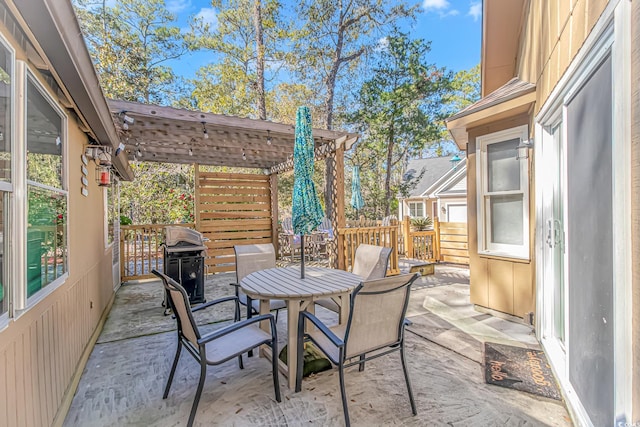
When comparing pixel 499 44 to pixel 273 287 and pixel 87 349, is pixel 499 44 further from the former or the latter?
pixel 87 349

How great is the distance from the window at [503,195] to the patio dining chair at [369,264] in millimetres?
1759

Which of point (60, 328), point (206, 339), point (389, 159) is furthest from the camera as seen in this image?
point (389, 159)

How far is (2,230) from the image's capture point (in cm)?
143

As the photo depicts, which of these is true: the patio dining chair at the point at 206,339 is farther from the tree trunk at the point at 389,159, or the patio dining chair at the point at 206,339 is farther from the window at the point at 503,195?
the tree trunk at the point at 389,159

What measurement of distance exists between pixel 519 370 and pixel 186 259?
14.8 ft

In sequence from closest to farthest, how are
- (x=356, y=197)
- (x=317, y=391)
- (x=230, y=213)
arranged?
(x=317, y=391) < (x=230, y=213) < (x=356, y=197)

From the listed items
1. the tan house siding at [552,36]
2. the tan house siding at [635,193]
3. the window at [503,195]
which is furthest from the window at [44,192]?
the window at [503,195]

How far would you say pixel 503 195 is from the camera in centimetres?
395

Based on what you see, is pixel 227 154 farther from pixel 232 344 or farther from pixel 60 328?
pixel 232 344

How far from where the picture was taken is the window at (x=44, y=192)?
5.80 feet

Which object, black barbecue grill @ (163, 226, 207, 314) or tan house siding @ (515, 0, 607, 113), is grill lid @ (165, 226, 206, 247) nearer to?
black barbecue grill @ (163, 226, 207, 314)

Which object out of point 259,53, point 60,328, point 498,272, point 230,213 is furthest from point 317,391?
point 259,53

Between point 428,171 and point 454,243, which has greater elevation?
point 428,171

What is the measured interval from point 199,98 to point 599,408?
1471cm
